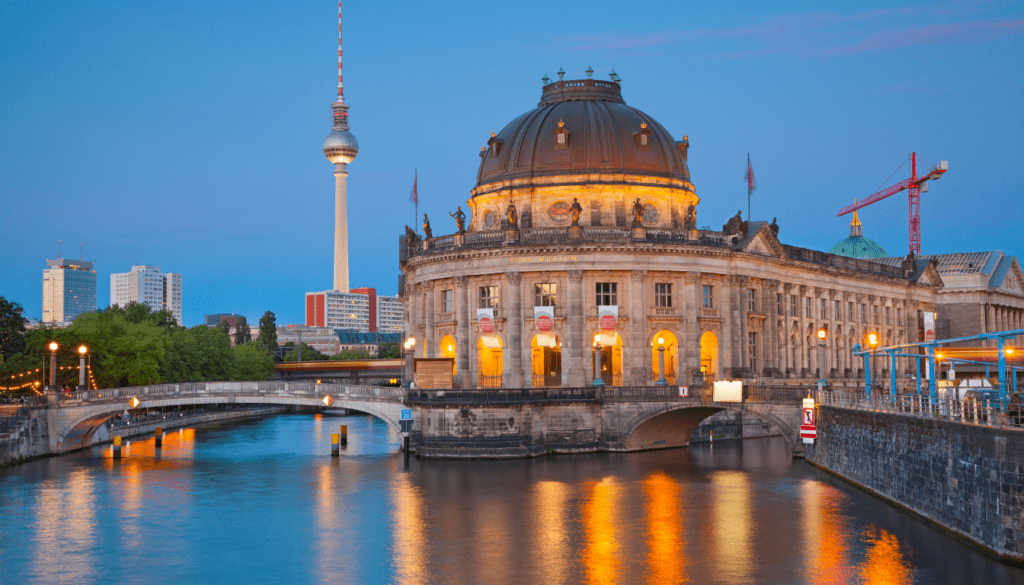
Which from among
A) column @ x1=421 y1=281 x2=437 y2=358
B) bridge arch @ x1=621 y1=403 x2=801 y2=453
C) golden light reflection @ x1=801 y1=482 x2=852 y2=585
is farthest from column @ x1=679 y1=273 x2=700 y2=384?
golden light reflection @ x1=801 y1=482 x2=852 y2=585

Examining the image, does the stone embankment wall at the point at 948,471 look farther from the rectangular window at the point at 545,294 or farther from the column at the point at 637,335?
the rectangular window at the point at 545,294

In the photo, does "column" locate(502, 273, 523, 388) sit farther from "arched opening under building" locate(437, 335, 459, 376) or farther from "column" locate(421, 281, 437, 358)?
"column" locate(421, 281, 437, 358)

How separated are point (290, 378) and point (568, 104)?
95.8m

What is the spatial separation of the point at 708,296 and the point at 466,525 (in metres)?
47.5

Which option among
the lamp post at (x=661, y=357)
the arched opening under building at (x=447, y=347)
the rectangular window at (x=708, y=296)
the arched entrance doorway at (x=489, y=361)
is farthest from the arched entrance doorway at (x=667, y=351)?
the arched opening under building at (x=447, y=347)

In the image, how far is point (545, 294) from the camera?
89.4 metres

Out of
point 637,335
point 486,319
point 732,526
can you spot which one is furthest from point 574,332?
point 732,526

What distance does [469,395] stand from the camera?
7462 cm

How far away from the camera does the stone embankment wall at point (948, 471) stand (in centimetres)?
3759

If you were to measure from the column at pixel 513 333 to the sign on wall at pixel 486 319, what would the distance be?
1285 mm

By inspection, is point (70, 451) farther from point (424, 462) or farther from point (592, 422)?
point (592, 422)

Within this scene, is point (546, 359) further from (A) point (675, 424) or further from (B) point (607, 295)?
(A) point (675, 424)

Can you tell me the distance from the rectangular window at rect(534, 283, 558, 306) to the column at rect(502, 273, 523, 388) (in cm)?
143

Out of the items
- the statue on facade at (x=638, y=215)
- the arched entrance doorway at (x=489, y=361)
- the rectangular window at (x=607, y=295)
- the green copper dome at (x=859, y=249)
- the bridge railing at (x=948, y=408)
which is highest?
the green copper dome at (x=859, y=249)
